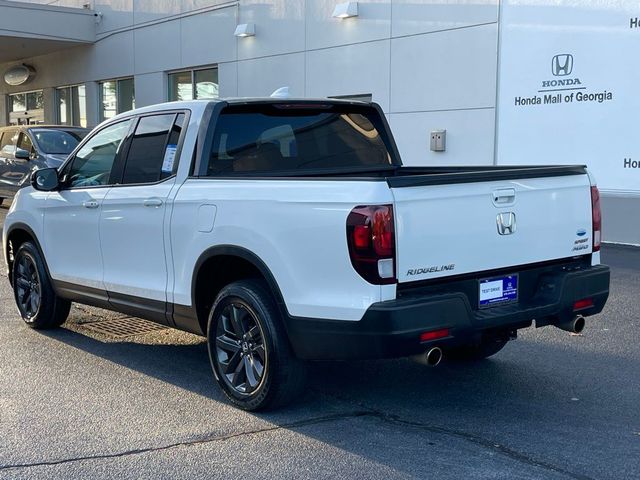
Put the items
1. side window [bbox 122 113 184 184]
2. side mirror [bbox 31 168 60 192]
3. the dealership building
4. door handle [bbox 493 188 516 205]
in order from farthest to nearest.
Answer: the dealership building → side mirror [bbox 31 168 60 192] → side window [bbox 122 113 184 184] → door handle [bbox 493 188 516 205]

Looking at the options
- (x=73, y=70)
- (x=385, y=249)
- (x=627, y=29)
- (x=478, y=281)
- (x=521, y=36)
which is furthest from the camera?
(x=73, y=70)

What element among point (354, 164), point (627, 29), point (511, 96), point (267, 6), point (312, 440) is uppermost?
point (267, 6)

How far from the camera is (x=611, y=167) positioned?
12281mm

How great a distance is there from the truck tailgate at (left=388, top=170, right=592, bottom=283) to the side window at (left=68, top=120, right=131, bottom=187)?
9.26ft

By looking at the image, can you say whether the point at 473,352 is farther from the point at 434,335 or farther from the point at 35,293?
the point at 35,293

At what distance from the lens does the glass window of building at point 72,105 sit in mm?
25469

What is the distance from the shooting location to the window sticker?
5.81 metres

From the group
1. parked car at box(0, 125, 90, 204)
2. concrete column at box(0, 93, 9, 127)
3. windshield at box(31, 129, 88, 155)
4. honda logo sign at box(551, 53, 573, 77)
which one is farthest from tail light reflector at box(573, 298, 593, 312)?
concrete column at box(0, 93, 9, 127)

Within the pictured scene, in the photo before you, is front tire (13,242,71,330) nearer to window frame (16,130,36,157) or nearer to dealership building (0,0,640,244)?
dealership building (0,0,640,244)

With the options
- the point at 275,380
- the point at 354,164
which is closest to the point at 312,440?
the point at 275,380

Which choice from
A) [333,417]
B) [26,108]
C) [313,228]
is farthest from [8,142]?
[313,228]

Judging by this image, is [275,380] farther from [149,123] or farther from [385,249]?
[149,123]

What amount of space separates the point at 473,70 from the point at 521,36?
1.00 metres

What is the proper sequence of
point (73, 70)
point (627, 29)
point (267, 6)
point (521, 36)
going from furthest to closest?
point (73, 70)
point (267, 6)
point (521, 36)
point (627, 29)
